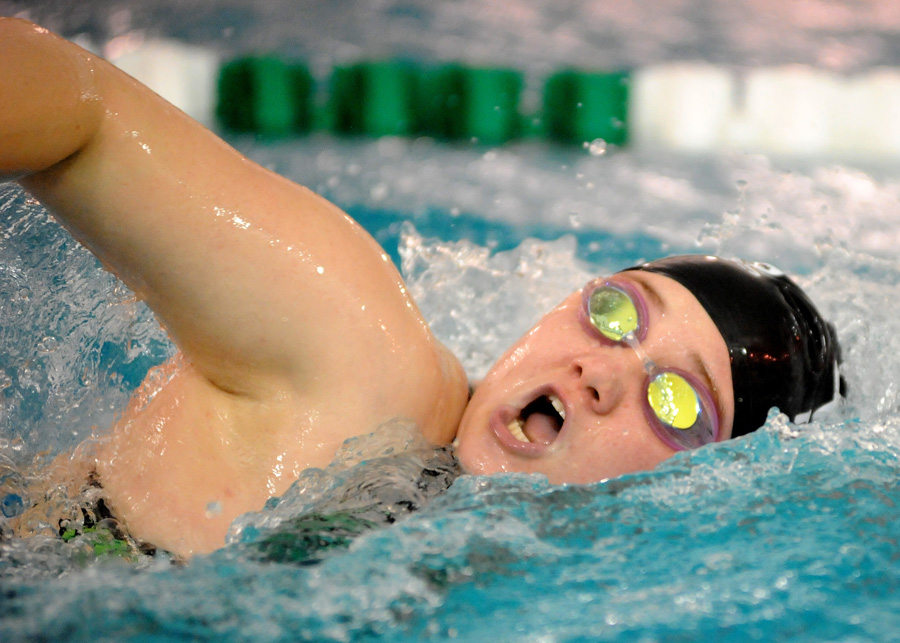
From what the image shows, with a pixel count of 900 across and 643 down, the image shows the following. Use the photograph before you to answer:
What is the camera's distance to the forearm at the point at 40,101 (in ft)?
3.08

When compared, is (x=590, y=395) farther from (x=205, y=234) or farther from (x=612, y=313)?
(x=205, y=234)

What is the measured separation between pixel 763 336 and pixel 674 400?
0.65 ft

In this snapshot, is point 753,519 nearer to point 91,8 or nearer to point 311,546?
point 311,546

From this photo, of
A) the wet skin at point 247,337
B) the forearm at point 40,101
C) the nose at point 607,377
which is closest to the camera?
the forearm at point 40,101

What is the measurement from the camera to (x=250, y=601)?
1046 millimetres

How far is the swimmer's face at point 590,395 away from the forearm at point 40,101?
715mm

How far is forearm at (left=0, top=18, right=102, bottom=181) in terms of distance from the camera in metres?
0.94

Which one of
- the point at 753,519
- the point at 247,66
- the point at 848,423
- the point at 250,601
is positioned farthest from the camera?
the point at 247,66

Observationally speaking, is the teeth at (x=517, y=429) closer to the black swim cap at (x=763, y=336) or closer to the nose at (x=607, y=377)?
the nose at (x=607, y=377)

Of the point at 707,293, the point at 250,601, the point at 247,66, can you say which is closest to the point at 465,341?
the point at 707,293

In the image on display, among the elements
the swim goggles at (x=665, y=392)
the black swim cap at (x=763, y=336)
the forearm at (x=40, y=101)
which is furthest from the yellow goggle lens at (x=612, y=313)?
the forearm at (x=40, y=101)

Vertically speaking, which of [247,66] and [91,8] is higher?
[91,8]

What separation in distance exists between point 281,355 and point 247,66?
345 cm

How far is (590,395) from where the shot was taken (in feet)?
4.45
